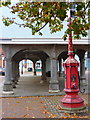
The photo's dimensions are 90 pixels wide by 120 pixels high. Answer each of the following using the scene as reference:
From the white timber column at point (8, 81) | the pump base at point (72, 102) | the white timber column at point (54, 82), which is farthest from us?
the white timber column at point (54, 82)

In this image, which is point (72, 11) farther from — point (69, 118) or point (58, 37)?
point (58, 37)

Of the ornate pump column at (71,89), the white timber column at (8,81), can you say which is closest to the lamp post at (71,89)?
the ornate pump column at (71,89)

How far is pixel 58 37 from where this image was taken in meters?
14.3

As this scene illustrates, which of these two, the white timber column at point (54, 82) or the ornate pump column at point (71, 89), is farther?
the white timber column at point (54, 82)

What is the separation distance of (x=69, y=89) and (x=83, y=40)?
652 centimetres

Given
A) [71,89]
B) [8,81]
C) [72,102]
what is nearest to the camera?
[72,102]

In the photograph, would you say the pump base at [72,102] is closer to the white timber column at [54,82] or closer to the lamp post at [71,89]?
the lamp post at [71,89]

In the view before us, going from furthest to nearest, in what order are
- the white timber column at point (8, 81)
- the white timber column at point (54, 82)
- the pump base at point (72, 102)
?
the white timber column at point (54, 82) < the white timber column at point (8, 81) < the pump base at point (72, 102)

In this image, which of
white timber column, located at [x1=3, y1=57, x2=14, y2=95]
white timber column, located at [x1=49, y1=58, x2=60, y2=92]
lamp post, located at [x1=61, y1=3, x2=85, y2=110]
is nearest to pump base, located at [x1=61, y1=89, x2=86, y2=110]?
lamp post, located at [x1=61, y1=3, x2=85, y2=110]

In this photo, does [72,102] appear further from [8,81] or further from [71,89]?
[8,81]

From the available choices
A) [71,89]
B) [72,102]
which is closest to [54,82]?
[71,89]

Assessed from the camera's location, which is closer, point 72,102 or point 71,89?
point 72,102

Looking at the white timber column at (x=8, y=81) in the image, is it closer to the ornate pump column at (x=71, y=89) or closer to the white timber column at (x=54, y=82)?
the white timber column at (x=54, y=82)

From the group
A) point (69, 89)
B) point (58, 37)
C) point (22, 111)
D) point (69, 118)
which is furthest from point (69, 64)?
point (58, 37)
